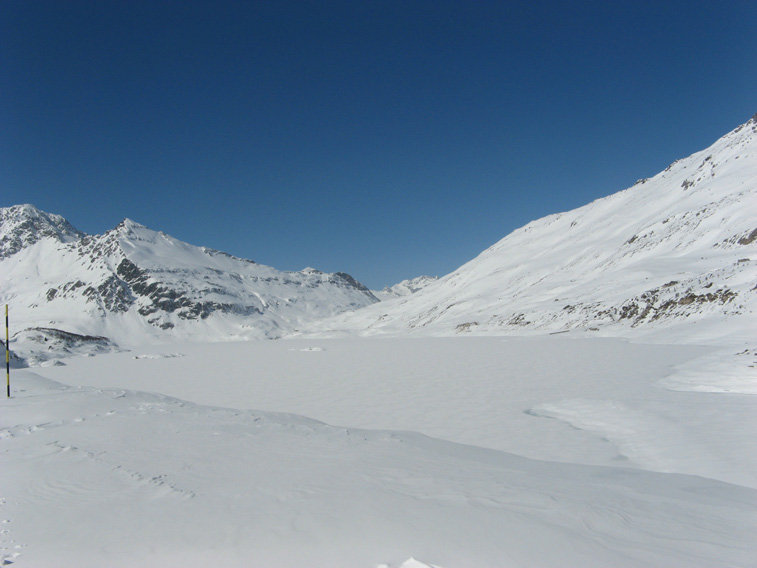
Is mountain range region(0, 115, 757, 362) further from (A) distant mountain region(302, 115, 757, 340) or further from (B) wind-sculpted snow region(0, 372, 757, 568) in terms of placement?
(B) wind-sculpted snow region(0, 372, 757, 568)

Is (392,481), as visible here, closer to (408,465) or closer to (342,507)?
(408,465)

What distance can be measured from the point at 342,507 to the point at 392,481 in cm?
142

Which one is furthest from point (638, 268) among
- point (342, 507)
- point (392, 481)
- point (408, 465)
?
point (342, 507)

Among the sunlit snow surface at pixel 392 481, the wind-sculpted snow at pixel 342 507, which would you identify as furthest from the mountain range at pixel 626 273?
the wind-sculpted snow at pixel 342 507

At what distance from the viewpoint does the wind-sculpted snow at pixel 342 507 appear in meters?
4.76

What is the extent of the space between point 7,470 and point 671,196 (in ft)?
362

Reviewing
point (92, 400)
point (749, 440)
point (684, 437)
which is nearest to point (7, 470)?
point (92, 400)

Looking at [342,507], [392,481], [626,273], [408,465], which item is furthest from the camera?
[626,273]

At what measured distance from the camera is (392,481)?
725 centimetres

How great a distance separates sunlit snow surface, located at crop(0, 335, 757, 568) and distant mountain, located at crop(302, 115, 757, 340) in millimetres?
17239

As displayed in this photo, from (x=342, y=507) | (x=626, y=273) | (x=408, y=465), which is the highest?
(x=626, y=273)

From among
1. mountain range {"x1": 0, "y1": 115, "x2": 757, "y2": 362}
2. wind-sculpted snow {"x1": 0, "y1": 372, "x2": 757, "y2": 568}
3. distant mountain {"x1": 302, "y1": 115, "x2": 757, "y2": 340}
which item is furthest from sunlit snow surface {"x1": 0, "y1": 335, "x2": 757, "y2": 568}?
mountain range {"x1": 0, "y1": 115, "x2": 757, "y2": 362}

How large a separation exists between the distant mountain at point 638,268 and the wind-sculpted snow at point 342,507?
70.0 feet

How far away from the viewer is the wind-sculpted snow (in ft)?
15.6
